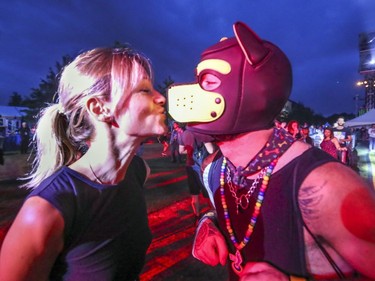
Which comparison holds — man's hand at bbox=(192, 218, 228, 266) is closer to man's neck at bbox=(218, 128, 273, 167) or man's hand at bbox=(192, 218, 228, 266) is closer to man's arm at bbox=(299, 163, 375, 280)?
man's neck at bbox=(218, 128, 273, 167)

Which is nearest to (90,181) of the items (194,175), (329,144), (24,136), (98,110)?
(98,110)

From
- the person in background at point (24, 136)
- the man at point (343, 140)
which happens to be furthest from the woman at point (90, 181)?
the person in background at point (24, 136)

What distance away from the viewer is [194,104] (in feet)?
4.66

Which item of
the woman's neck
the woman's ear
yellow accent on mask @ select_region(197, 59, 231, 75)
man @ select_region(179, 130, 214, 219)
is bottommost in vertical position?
man @ select_region(179, 130, 214, 219)

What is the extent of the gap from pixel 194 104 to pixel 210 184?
1.88 feet

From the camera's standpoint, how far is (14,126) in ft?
73.6

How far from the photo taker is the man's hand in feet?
4.94

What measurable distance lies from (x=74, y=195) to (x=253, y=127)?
93 cm

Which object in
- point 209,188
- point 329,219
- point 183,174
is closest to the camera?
point 329,219

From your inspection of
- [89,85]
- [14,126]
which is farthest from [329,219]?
[14,126]

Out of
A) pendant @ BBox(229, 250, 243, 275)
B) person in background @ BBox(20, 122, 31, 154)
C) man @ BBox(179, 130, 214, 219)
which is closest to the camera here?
pendant @ BBox(229, 250, 243, 275)

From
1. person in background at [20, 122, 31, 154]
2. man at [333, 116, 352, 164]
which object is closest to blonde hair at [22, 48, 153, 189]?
man at [333, 116, 352, 164]

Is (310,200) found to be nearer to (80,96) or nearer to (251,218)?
(251,218)

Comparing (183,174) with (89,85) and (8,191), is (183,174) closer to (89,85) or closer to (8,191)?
(8,191)
